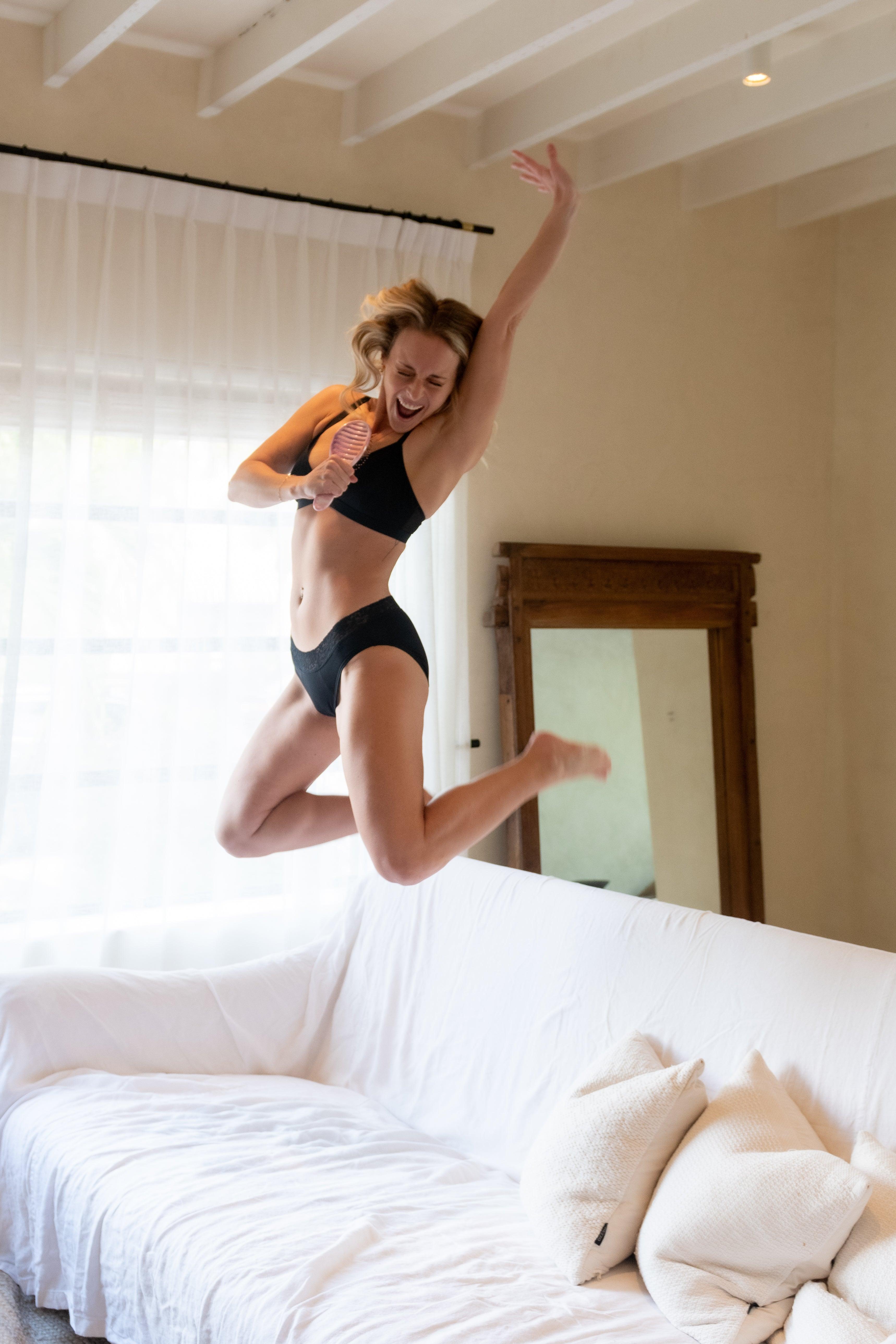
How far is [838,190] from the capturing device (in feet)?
14.5

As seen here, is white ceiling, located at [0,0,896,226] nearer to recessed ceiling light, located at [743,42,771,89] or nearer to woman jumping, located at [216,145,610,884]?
recessed ceiling light, located at [743,42,771,89]

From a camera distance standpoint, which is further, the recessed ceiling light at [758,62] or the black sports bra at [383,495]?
the recessed ceiling light at [758,62]

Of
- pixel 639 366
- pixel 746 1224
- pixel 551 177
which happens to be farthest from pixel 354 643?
pixel 639 366

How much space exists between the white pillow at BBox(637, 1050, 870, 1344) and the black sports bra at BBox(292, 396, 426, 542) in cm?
121

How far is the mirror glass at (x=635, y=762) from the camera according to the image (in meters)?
4.11

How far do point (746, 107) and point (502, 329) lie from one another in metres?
1.89


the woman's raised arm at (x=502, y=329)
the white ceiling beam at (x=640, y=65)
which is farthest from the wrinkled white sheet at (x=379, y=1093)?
the white ceiling beam at (x=640, y=65)

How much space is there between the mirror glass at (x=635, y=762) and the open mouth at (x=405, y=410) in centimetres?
176

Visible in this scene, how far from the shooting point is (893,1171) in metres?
1.81

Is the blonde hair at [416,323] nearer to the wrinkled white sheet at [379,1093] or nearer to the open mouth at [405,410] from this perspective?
the open mouth at [405,410]

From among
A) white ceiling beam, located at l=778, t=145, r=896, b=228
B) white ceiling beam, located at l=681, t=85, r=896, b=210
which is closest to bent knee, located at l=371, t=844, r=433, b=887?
white ceiling beam, located at l=681, t=85, r=896, b=210

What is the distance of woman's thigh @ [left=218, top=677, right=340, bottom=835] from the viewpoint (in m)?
2.51

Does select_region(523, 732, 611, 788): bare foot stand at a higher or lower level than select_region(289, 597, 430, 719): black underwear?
lower

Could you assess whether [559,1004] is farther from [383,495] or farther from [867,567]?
[867,567]
